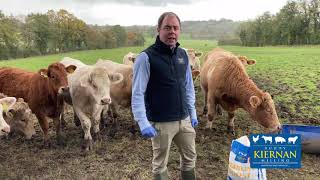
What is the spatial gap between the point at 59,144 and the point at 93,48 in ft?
151

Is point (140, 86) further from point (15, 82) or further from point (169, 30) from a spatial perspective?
point (15, 82)

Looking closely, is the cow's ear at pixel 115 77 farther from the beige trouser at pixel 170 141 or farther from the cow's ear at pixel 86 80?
the beige trouser at pixel 170 141

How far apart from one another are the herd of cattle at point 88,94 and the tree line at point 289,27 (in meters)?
60.1

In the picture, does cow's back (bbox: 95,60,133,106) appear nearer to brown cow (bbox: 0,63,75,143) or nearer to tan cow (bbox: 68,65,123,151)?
tan cow (bbox: 68,65,123,151)

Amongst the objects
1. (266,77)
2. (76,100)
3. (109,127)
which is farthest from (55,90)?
(266,77)

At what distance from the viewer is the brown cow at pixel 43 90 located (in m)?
6.93

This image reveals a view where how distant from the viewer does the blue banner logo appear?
3904 millimetres

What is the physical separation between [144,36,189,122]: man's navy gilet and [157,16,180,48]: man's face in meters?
0.06

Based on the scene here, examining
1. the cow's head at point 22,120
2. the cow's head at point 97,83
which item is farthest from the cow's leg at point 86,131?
the cow's head at point 22,120

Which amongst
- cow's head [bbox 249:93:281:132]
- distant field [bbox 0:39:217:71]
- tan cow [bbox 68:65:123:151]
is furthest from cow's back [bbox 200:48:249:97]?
distant field [bbox 0:39:217:71]

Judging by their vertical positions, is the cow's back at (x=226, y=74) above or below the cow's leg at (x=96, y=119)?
above

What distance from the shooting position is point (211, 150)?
22.3 ft

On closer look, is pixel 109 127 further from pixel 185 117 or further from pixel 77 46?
pixel 77 46

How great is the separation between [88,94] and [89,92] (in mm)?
80
